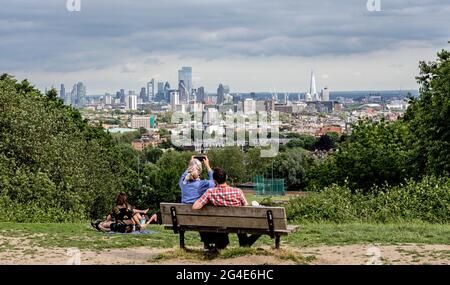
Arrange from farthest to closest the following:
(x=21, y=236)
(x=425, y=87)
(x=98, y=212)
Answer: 1. (x=98, y=212)
2. (x=425, y=87)
3. (x=21, y=236)

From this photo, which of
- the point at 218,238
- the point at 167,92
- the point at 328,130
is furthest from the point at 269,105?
the point at 218,238

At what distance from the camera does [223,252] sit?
967cm

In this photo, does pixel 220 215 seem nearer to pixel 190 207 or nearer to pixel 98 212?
pixel 190 207

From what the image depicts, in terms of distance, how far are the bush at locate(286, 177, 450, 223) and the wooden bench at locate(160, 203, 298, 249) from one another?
6.83m

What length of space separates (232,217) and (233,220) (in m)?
0.04

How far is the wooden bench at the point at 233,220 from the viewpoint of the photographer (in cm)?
945

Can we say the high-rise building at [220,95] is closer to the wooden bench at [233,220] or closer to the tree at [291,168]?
the tree at [291,168]

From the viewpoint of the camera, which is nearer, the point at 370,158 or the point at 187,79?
the point at 370,158

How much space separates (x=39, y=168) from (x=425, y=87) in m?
14.1

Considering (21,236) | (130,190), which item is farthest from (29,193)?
(130,190)

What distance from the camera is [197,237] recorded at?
Answer: 12125 millimetres

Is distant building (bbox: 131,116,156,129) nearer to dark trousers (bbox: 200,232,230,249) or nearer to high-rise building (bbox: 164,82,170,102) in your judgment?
high-rise building (bbox: 164,82,170,102)

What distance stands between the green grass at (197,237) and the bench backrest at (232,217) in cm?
121

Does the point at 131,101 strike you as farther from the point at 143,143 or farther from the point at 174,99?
the point at 174,99
